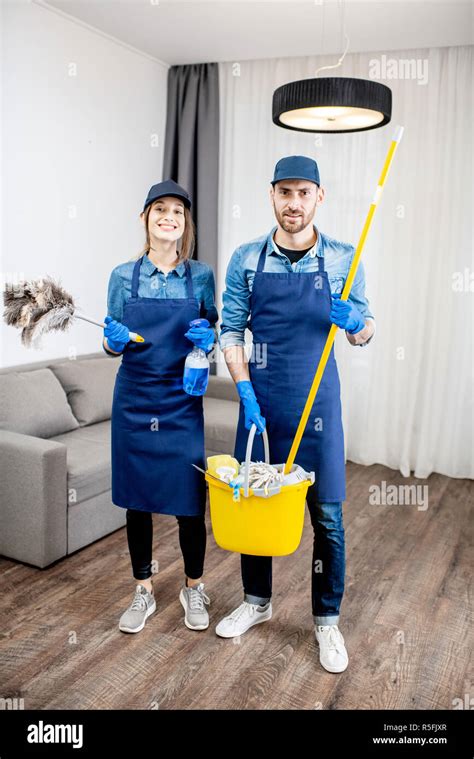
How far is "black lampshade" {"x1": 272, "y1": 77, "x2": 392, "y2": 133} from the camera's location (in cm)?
194

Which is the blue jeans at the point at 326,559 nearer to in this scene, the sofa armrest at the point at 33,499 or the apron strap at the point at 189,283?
the apron strap at the point at 189,283

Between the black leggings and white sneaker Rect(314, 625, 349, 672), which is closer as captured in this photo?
white sneaker Rect(314, 625, 349, 672)

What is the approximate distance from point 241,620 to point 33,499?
0.98 m

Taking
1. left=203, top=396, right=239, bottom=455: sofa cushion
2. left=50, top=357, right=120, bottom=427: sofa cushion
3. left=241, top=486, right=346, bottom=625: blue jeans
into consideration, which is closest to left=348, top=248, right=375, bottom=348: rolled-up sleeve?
left=241, top=486, right=346, bottom=625: blue jeans

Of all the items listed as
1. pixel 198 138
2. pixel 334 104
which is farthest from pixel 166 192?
pixel 198 138

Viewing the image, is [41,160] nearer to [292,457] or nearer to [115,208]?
[115,208]

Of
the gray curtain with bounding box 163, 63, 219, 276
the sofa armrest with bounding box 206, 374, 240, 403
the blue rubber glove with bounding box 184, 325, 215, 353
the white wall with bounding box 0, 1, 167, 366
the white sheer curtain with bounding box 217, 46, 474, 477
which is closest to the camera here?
the blue rubber glove with bounding box 184, 325, 215, 353

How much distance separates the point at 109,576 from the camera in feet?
9.17

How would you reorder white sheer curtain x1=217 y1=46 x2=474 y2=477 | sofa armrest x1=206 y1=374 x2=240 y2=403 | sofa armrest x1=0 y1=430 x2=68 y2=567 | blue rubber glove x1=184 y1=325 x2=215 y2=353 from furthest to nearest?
sofa armrest x1=206 y1=374 x2=240 y2=403, white sheer curtain x1=217 y1=46 x2=474 y2=477, sofa armrest x1=0 y1=430 x2=68 y2=567, blue rubber glove x1=184 y1=325 x2=215 y2=353

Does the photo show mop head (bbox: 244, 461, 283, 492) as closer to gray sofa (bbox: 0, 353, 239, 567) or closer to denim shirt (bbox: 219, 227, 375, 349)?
denim shirt (bbox: 219, 227, 375, 349)

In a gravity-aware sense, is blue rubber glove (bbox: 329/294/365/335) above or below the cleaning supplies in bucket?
above

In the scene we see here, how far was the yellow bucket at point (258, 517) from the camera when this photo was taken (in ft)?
6.59

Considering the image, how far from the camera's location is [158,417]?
7.44 feet

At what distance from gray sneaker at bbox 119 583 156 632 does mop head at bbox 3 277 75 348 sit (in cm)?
97
